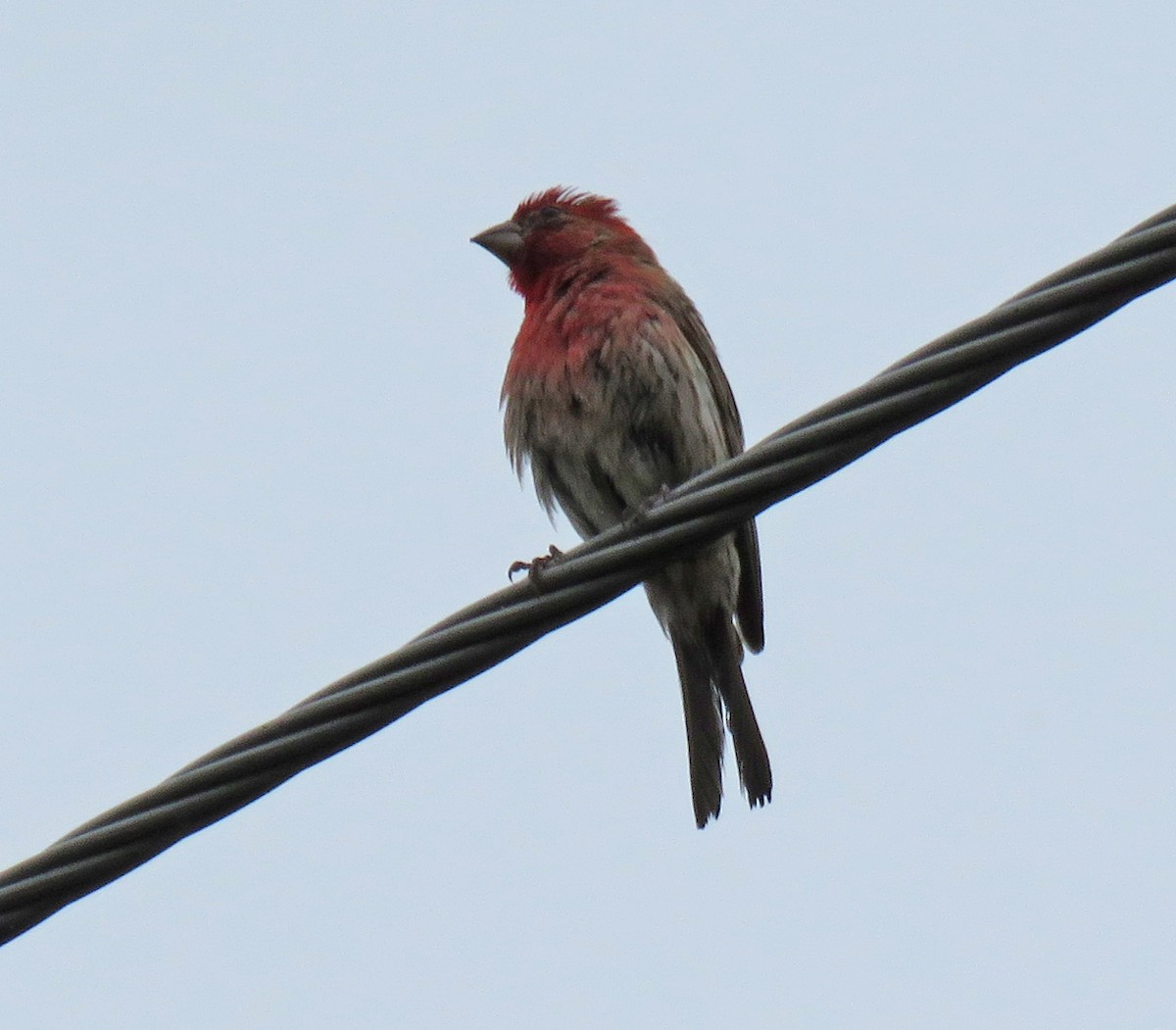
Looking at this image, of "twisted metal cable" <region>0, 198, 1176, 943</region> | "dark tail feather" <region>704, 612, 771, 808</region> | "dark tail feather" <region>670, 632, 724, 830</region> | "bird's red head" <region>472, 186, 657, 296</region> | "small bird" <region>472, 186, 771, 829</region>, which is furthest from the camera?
"bird's red head" <region>472, 186, 657, 296</region>

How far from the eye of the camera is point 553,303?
25.5ft

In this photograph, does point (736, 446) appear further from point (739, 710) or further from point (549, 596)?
point (549, 596)

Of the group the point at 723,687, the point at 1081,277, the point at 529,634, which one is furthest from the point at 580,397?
the point at 1081,277

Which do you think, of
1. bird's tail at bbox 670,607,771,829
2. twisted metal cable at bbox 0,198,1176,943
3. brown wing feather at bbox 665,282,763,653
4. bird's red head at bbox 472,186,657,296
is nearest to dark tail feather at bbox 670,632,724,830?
bird's tail at bbox 670,607,771,829

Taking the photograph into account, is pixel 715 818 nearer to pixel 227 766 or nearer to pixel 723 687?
pixel 723 687

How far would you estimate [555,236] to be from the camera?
339 inches

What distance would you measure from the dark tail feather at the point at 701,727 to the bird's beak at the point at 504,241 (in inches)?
79.2

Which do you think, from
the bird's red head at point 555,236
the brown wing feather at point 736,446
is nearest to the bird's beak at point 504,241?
the bird's red head at point 555,236

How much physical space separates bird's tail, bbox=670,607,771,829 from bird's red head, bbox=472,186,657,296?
1671 millimetres

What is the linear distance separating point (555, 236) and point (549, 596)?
453 cm

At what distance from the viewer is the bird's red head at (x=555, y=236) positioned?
8359mm

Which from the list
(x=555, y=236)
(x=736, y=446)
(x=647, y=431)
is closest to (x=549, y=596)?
(x=647, y=431)

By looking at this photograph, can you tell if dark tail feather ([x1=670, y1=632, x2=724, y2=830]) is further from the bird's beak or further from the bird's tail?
the bird's beak

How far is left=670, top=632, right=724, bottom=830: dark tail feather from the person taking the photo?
7727 millimetres
